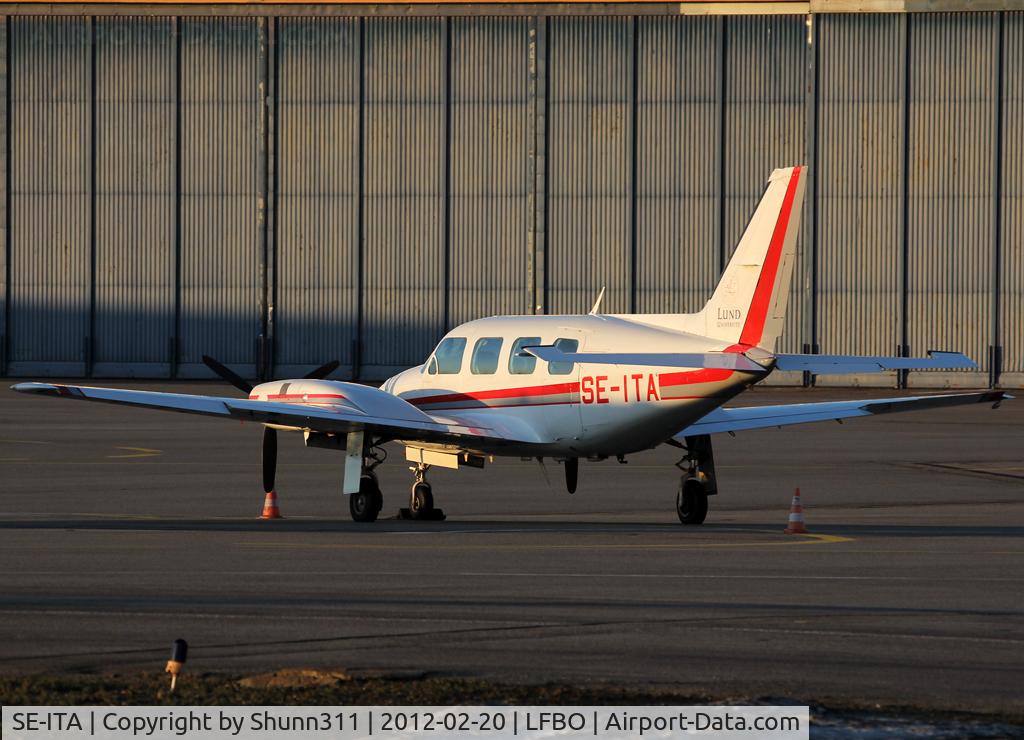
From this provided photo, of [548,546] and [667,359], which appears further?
[667,359]

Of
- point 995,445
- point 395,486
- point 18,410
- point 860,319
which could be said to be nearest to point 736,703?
point 395,486

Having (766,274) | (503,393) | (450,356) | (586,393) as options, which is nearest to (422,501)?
(503,393)

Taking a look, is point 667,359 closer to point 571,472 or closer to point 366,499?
point 571,472

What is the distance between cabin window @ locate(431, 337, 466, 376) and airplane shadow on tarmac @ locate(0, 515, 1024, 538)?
2745mm

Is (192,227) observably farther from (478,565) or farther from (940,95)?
(478,565)

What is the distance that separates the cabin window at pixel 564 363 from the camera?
77.1 feet

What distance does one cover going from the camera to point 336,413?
2320cm

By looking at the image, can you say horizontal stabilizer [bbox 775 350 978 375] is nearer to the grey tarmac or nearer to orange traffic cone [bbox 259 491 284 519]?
the grey tarmac

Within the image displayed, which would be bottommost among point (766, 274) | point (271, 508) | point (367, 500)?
point (271, 508)

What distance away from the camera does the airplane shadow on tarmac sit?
70.9 ft

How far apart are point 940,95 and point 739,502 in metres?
36.1

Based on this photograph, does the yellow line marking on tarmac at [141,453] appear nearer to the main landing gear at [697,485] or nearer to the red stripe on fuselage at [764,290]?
the main landing gear at [697,485]

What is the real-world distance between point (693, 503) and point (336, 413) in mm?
5353

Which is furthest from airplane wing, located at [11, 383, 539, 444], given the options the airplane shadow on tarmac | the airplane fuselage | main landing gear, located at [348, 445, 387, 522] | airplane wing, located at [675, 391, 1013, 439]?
airplane wing, located at [675, 391, 1013, 439]
